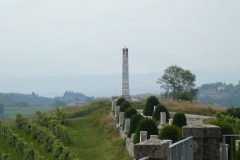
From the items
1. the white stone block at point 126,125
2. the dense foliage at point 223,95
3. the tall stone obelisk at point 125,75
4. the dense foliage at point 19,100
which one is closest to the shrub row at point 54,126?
the white stone block at point 126,125

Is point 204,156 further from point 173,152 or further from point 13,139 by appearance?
point 13,139

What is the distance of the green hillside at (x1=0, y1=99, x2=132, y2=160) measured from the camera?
77.3 feet

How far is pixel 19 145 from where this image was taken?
Result: 1020 inches

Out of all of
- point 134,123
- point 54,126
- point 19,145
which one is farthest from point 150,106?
point 19,145

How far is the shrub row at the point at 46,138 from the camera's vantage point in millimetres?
22078

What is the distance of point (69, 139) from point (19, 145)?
304 cm

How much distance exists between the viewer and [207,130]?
Answer: 9.04 m

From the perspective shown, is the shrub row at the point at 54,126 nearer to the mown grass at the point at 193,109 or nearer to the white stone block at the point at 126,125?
the white stone block at the point at 126,125

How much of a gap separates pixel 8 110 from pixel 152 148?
362 feet

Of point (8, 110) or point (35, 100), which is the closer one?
point (8, 110)

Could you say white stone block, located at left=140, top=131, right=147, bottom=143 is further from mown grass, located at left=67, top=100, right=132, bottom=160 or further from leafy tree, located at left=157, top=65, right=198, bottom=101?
leafy tree, located at left=157, top=65, right=198, bottom=101

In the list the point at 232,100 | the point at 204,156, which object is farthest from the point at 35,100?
the point at 204,156

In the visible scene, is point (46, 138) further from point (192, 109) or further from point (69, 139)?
point (192, 109)

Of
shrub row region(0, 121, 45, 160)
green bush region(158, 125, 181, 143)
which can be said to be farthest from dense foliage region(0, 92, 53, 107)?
green bush region(158, 125, 181, 143)
